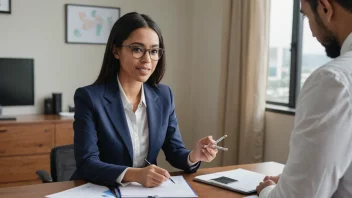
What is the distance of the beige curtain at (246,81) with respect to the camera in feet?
10.9

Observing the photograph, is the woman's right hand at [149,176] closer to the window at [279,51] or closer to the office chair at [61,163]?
the office chair at [61,163]

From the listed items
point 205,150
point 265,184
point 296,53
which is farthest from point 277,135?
point 265,184

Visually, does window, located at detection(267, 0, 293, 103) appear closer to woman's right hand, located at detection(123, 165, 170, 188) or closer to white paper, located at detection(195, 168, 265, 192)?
white paper, located at detection(195, 168, 265, 192)

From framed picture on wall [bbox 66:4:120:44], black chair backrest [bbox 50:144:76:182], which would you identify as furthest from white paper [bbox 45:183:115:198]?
framed picture on wall [bbox 66:4:120:44]

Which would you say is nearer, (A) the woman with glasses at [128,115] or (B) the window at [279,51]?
(A) the woman with glasses at [128,115]

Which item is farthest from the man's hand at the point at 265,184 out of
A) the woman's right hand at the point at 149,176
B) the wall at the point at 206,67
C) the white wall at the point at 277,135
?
the wall at the point at 206,67

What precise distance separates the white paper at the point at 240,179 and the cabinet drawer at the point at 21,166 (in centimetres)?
220

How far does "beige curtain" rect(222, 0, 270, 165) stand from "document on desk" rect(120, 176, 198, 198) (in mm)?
1914

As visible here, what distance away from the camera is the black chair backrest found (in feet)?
7.15

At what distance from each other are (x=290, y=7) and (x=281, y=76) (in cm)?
58

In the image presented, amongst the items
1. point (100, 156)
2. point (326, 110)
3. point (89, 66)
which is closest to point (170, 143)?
→ point (100, 156)

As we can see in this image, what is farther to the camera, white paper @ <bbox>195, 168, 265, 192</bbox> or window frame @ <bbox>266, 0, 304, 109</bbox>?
window frame @ <bbox>266, 0, 304, 109</bbox>

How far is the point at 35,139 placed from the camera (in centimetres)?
353

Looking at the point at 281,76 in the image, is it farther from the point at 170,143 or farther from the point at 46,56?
the point at 46,56
